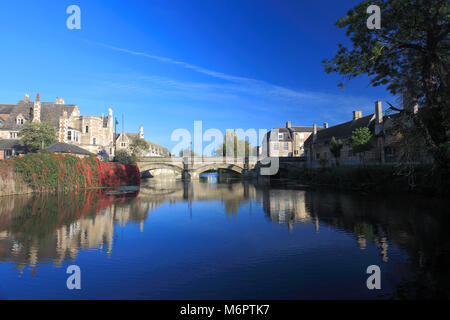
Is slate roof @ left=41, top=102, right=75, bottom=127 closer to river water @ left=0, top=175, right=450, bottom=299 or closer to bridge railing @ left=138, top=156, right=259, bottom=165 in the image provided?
bridge railing @ left=138, top=156, right=259, bottom=165

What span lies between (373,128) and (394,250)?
4218 cm

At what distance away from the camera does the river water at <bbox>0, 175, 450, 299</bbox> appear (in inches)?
263

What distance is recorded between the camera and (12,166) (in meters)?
27.0

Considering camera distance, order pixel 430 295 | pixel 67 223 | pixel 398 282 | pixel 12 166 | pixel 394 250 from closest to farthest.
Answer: pixel 430 295, pixel 398 282, pixel 394 250, pixel 67 223, pixel 12 166

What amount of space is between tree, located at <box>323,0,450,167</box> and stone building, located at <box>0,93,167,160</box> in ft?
183

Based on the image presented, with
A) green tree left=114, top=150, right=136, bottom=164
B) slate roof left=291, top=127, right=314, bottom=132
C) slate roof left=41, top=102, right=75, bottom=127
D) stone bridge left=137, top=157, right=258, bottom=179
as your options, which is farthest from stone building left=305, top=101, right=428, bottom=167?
slate roof left=41, top=102, right=75, bottom=127

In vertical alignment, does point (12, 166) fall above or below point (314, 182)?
above

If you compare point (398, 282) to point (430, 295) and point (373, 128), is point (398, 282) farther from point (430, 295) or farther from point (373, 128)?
point (373, 128)

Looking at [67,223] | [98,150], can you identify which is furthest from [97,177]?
[67,223]

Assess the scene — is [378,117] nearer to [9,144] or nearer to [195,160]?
[195,160]

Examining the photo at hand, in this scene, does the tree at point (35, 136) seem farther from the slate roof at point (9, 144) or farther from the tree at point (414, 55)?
the tree at point (414, 55)

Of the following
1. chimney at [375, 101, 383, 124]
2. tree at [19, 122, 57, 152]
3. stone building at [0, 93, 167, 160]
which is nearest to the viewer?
chimney at [375, 101, 383, 124]

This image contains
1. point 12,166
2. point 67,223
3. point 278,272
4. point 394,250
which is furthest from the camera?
point 12,166

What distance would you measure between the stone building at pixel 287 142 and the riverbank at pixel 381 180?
27.6 metres
